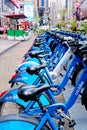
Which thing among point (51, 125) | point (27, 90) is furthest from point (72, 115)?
point (27, 90)

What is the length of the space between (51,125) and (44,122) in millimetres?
97

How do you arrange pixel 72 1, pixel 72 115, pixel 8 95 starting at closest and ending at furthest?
pixel 8 95, pixel 72 115, pixel 72 1

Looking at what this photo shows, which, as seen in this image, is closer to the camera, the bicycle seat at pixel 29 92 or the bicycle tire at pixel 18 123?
the bicycle seat at pixel 29 92

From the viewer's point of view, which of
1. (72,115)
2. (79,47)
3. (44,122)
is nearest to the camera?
(44,122)

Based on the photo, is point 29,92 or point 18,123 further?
point 18,123

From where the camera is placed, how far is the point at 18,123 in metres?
2.65

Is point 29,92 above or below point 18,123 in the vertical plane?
above

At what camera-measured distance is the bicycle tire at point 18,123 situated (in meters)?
2.63

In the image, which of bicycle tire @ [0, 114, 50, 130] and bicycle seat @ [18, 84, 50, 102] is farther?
bicycle tire @ [0, 114, 50, 130]

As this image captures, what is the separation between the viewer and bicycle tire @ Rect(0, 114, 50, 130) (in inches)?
104

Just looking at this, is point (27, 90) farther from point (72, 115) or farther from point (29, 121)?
point (72, 115)

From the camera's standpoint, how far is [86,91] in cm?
400

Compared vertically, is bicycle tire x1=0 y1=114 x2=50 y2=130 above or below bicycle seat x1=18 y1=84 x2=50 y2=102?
below

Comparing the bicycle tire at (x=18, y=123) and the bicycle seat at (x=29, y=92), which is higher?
the bicycle seat at (x=29, y=92)
